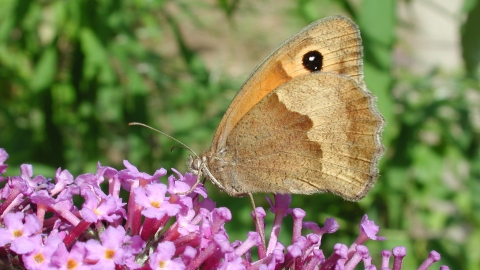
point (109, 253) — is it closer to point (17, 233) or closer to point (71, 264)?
point (71, 264)

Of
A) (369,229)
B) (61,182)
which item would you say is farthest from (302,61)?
(61,182)

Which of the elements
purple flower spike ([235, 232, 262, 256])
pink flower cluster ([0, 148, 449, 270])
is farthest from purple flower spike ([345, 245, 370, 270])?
purple flower spike ([235, 232, 262, 256])

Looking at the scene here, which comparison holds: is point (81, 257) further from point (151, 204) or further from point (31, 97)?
point (31, 97)

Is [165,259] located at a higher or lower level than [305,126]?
lower

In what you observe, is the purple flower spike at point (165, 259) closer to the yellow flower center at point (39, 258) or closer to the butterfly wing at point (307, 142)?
the yellow flower center at point (39, 258)

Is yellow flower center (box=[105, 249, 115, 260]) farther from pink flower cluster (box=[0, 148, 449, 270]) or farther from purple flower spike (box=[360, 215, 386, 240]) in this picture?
purple flower spike (box=[360, 215, 386, 240])
